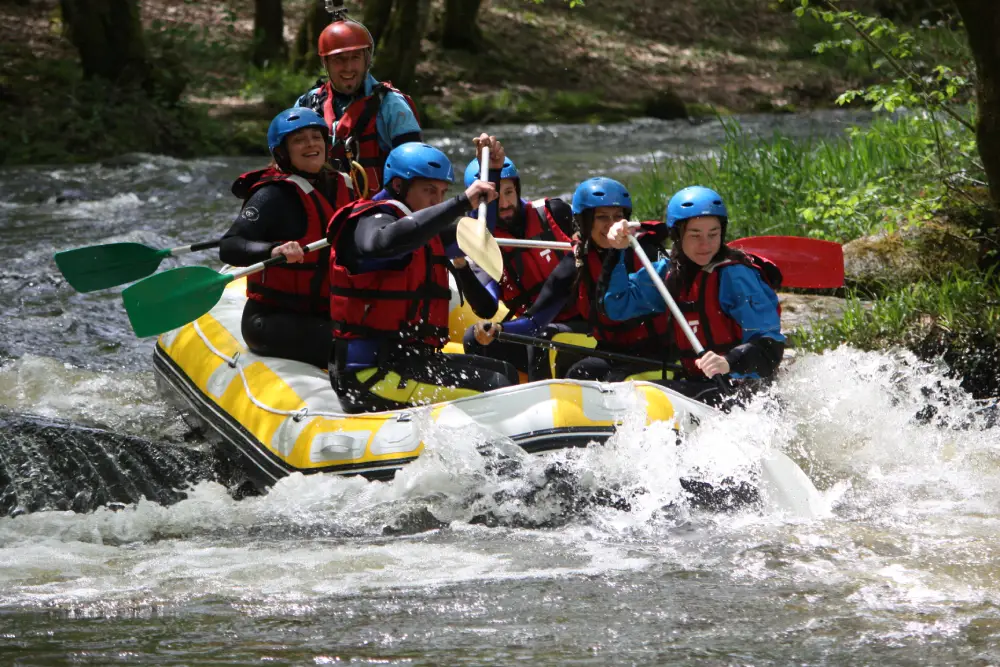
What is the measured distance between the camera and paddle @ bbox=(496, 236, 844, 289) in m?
5.72

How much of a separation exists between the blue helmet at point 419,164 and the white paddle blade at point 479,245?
20 cm

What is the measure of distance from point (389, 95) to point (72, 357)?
8.43 feet

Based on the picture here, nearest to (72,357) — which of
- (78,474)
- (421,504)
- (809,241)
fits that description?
(78,474)

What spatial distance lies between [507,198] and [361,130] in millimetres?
890

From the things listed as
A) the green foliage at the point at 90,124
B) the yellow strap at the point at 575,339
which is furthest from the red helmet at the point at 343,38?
the green foliage at the point at 90,124

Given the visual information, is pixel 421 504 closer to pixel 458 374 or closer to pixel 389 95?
pixel 458 374

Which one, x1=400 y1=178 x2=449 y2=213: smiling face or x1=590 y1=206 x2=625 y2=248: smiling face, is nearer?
x1=400 y1=178 x2=449 y2=213: smiling face

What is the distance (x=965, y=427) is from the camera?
18.4 ft

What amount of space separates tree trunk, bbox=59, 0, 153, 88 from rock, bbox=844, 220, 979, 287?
10132 millimetres

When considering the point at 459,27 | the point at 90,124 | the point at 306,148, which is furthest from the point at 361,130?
the point at 459,27

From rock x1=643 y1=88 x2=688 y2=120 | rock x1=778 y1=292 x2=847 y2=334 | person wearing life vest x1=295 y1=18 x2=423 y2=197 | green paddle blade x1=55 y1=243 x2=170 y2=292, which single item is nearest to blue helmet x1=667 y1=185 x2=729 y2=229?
person wearing life vest x1=295 y1=18 x2=423 y2=197

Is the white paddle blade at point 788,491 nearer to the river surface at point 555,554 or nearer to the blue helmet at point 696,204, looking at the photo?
the river surface at point 555,554

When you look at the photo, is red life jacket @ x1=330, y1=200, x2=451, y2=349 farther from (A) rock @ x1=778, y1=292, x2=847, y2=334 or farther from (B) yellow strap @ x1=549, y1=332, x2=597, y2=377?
(A) rock @ x1=778, y1=292, x2=847, y2=334

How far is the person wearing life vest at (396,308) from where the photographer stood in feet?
16.2
